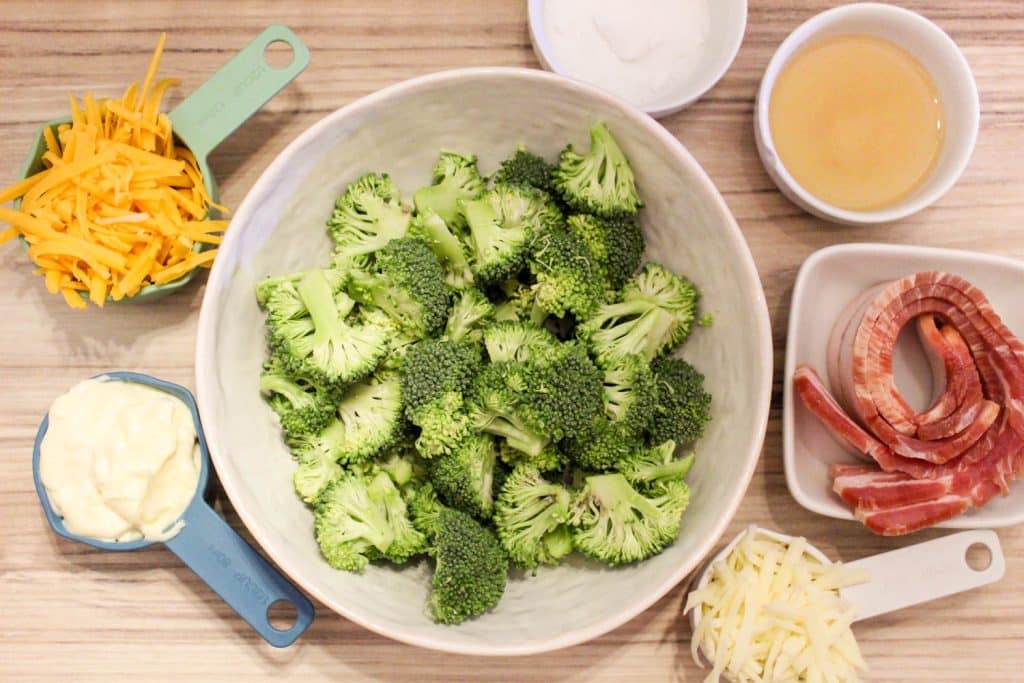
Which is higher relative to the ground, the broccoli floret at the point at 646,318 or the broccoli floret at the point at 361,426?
the broccoli floret at the point at 646,318

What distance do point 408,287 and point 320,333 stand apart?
7.7 inches

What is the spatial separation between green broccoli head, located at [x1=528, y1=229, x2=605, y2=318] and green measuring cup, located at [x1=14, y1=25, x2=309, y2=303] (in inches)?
25.4

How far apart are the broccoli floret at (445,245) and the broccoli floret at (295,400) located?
335mm

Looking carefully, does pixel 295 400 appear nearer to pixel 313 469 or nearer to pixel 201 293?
pixel 313 469

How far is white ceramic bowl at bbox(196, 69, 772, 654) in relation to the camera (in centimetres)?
156

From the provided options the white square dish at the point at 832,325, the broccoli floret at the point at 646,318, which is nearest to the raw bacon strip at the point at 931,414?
the white square dish at the point at 832,325

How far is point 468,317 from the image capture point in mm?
1629

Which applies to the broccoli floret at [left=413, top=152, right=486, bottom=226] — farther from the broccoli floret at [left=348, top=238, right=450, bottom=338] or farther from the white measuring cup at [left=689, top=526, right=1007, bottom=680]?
the white measuring cup at [left=689, top=526, right=1007, bottom=680]

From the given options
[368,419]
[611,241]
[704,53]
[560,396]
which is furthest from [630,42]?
[368,419]

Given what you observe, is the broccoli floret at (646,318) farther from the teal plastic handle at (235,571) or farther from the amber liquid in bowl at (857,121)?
the teal plastic handle at (235,571)

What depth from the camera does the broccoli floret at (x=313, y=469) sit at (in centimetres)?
166

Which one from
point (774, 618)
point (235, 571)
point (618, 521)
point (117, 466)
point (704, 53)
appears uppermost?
point (704, 53)

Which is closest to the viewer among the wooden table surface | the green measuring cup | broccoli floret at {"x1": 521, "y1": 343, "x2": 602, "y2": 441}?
broccoli floret at {"x1": 521, "y1": 343, "x2": 602, "y2": 441}

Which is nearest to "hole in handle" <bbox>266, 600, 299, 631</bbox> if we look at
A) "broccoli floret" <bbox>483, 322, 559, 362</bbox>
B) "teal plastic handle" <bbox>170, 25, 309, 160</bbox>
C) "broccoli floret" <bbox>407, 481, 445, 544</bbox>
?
"broccoli floret" <bbox>407, 481, 445, 544</bbox>
